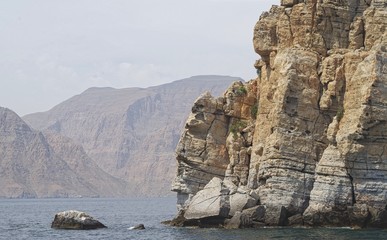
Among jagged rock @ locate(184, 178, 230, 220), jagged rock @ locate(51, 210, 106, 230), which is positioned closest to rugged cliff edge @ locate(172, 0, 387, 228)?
jagged rock @ locate(184, 178, 230, 220)

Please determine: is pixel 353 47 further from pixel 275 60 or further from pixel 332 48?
pixel 275 60

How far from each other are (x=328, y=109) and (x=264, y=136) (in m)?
7.97

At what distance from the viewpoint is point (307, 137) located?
254ft

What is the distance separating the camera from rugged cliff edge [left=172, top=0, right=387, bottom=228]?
72062 mm

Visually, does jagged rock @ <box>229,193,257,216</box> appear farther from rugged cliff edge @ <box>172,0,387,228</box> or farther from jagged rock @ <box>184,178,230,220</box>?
jagged rock @ <box>184,178,230,220</box>

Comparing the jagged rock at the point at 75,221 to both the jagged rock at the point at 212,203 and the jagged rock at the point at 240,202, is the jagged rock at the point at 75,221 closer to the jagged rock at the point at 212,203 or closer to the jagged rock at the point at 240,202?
the jagged rock at the point at 212,203

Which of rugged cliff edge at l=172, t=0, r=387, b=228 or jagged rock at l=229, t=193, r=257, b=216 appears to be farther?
jagged rock at l=229, t=193, r=257, b=216

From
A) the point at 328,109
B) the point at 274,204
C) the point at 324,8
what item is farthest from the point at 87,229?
the point at 324,8

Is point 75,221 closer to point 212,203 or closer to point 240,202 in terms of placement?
point 212,203

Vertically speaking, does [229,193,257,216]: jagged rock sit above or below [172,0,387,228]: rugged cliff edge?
below

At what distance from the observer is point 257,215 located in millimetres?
75312

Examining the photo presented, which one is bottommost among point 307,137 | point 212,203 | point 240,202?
point 212,203

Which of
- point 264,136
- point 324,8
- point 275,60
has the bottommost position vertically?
point 264,136

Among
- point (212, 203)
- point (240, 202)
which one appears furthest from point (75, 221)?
point (240, 202)
